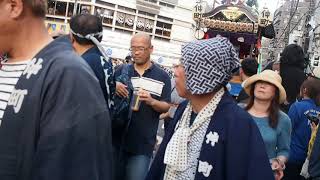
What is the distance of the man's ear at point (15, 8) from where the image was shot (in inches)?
68.7

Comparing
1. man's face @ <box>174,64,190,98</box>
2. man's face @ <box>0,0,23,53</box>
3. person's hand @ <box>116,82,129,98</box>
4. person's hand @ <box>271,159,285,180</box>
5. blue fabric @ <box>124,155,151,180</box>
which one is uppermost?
man's face @ <box>0,0,23,53</box>

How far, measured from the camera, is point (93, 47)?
385cm

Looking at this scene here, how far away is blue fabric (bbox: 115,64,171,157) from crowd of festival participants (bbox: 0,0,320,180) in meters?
0.01

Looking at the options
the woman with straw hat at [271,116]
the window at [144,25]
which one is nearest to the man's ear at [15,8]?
the woman with straw hat at [271,116]

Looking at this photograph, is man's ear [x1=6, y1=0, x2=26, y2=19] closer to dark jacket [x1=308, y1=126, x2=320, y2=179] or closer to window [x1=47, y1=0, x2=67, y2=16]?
dark jacket [x1=308, y1=126, x2=320, y2=179]

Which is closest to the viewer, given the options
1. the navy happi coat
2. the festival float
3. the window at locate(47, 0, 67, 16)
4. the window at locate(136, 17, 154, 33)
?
the navy happi coat

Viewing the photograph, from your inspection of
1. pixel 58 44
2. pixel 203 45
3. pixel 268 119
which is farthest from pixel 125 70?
pixel 58 44

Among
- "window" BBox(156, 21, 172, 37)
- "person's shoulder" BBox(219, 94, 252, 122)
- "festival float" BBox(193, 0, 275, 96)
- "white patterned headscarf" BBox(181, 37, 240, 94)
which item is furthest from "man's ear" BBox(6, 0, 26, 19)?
"window" BBox(156, 21, 172, 37)

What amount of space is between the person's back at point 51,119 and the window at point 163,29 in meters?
58.7

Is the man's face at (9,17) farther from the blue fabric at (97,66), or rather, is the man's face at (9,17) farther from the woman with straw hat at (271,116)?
the woman with straw hat at (271,116)

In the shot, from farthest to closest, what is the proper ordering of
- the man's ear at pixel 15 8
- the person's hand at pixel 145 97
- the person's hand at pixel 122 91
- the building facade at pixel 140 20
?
the building facade at pixel 140 20 < the person's hand at pixel 145 97 < the person's hand at pixel 122 91 < the man's ear at pixel 15 8

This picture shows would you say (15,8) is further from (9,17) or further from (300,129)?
(300,129)

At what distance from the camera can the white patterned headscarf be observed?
9.39 ft

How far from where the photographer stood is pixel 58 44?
5.99ft
